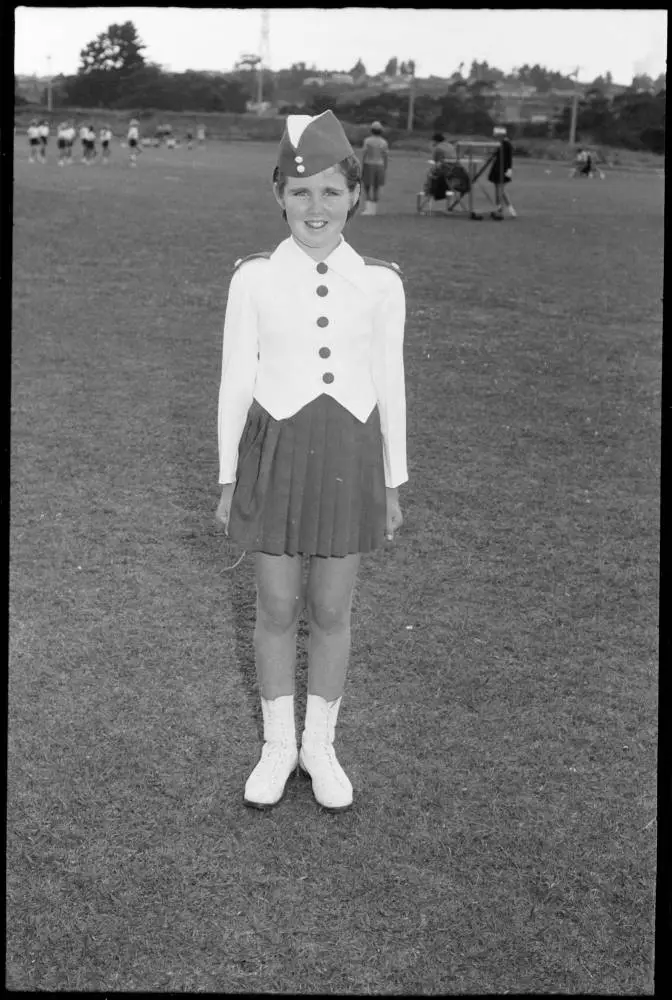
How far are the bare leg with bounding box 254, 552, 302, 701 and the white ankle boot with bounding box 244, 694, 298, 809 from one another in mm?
49

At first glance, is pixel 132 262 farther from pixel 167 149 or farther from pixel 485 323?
pixel 167 149

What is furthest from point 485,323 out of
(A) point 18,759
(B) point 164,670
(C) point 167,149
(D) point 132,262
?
(C) point 167,149

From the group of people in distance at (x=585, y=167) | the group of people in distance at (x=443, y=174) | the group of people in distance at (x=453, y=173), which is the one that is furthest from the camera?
the group of people in distance at (x=585, y=167)

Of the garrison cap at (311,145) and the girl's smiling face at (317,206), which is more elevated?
the garrison cap at (311,145)

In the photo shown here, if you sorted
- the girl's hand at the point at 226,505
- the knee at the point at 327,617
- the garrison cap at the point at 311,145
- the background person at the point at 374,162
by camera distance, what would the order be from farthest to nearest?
the background person at the point at 374,162 → the knee at the point at 327,617 → the girl's hand at the point at 226,505 → the garrison cap at the point at 311,145

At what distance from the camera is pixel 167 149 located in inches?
2080

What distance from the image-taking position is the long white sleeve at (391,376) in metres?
3.37

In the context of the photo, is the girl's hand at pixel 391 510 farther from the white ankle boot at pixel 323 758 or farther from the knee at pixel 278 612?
the white ankle boot at pixel 323 758

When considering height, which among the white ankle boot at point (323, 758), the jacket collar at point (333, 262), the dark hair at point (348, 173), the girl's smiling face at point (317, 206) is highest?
the dark hair at point (348, 173)

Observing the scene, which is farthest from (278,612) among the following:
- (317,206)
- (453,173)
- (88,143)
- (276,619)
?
(88,143)

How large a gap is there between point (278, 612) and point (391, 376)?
79 centimetres

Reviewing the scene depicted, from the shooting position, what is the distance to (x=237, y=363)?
10.9 feet

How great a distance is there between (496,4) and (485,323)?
9.02m

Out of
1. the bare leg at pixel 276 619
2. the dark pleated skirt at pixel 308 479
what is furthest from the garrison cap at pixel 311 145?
the bare leg at pixel 276 619
